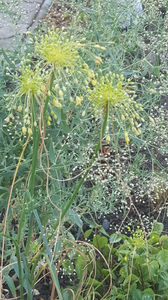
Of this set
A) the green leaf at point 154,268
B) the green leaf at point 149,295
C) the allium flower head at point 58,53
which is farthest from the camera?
the green leaf at point 154,268

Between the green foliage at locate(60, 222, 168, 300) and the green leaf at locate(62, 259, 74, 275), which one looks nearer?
the green foliage at locate(60, 222, 168, 300)

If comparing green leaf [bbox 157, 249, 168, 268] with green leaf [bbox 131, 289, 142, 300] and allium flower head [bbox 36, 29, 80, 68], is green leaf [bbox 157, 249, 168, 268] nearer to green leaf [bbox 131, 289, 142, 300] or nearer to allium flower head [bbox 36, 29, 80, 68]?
green leaf [bbox 131, 289, 142, 300]

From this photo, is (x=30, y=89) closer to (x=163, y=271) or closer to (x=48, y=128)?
(x=48, y=128)

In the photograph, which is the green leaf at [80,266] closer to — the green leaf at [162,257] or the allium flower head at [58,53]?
the green leaf at [162,257]

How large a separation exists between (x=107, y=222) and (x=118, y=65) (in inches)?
41.4

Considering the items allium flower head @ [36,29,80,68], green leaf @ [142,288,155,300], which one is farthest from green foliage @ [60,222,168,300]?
allium flower head @ [36,29,80,68]

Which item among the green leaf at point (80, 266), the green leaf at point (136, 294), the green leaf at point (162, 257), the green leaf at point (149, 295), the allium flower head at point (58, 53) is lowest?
the green leaf at point (136, 294)

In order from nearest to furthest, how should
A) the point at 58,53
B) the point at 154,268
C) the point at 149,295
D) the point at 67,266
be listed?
the point at 58,53
the point at 149,295
the point at 154,268
the point at 67,266

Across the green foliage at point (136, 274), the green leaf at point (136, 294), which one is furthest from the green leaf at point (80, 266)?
the green leaf at point (136, 294)

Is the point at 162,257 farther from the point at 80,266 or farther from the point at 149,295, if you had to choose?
the point at 80,266

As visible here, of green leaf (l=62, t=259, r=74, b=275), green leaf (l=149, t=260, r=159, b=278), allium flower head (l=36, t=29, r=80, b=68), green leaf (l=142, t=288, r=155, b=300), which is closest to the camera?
allium flower head (l=36, t=29, r=80, b=68)

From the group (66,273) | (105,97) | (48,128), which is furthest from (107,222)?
(105,97)

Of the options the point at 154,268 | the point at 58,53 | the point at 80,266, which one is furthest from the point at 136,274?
the point at 58,53

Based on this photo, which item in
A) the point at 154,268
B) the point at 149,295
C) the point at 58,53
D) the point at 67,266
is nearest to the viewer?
the point at 58,53
